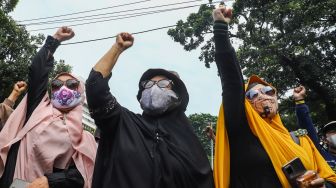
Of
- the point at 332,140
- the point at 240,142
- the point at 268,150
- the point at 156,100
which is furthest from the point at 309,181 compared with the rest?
the point at 332,140

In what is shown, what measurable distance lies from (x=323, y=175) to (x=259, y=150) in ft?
1.71

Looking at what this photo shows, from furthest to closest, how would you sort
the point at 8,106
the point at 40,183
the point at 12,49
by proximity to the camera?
1. the point at 12,49
2. the point at 8,106
3. the point at 40,183

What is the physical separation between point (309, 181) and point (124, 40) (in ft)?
4.50

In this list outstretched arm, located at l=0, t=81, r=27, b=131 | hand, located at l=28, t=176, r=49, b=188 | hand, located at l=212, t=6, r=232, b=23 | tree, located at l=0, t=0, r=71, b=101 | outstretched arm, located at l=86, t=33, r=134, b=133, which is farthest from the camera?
tree, located at l=0, t=0, r=71, b=101

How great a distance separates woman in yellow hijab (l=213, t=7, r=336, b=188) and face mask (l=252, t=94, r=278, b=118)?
205 mm

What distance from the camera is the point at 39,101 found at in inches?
137

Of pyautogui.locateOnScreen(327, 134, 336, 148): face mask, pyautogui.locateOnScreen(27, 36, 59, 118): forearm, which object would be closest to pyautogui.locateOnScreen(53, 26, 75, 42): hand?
pyautogui.locateOnScreen(27, 36, 59, 118): forearm

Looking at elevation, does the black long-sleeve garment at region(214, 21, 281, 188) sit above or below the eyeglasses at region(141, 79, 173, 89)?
below

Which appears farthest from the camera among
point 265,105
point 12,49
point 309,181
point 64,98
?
point 12,49

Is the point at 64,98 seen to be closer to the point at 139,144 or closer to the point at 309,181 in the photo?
the point at 139,144

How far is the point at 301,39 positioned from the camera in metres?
12.4

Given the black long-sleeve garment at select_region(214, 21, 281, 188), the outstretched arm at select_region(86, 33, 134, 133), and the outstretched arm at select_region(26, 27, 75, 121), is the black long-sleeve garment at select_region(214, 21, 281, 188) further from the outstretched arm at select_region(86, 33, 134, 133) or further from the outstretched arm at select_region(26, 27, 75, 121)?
the outstretched arm at select_region(26, 27, 75, 121)

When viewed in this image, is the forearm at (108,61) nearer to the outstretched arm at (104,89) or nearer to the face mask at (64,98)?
the outstretched arm at (104,89)

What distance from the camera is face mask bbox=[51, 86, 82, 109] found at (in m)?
3.43
